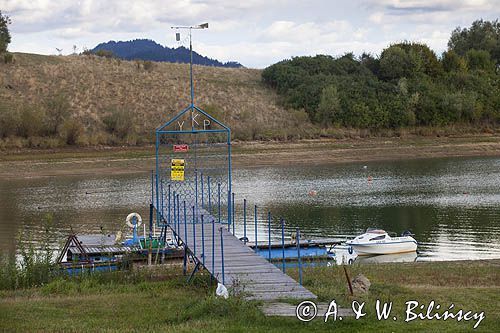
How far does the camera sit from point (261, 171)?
58062 millimetres

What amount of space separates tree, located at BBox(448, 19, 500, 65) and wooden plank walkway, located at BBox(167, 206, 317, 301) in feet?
291

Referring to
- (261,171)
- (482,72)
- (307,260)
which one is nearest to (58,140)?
(261,171)

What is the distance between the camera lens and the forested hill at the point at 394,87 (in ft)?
260

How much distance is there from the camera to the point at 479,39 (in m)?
113

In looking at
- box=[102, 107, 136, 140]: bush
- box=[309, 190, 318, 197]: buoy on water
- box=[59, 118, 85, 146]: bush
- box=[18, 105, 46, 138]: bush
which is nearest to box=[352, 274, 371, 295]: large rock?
box=[309, 190, 318, 197]: buoy on water

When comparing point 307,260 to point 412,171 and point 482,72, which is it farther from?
point 482,72

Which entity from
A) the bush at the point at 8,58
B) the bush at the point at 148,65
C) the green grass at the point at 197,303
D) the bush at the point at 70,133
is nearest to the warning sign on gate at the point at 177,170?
the green grass at the point at 197,303

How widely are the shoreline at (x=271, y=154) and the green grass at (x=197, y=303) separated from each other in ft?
125

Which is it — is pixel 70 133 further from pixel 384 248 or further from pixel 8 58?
pixel 384 248

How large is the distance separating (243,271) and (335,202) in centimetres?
2519

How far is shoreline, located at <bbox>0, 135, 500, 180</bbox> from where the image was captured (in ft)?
189

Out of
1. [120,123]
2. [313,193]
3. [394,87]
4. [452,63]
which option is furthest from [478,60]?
[313,193]

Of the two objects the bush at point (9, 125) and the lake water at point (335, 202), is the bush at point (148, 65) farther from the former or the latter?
the lake water at point (335, 202)

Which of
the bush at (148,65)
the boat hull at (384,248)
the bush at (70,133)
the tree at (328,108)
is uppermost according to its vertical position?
the bush at (148,65)
